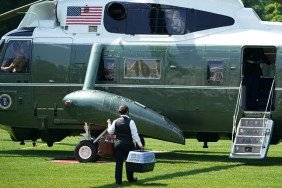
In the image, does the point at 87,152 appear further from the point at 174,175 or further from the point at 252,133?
the point at 252,133

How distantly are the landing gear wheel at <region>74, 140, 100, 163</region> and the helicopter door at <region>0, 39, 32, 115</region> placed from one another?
2.78 m

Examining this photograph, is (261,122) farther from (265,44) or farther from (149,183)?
(149,183)

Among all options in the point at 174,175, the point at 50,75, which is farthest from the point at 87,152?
the point at 174,175

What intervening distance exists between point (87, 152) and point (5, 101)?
3.51 metres

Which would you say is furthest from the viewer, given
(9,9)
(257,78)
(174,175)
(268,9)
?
(268,9)

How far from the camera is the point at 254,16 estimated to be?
24000mm

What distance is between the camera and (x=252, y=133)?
75.7ft

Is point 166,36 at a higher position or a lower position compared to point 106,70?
higher

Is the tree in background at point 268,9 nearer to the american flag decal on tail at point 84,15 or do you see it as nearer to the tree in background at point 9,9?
the tree in background at point 9,9

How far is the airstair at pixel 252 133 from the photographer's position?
22.4 meters

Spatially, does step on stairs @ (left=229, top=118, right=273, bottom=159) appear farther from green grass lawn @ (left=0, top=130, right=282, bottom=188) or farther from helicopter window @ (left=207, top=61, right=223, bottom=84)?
helicopter window @ (left=207, top=61, right=223, bottom=84)

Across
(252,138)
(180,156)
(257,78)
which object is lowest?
(180,156)

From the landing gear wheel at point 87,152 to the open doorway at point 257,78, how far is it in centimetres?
419

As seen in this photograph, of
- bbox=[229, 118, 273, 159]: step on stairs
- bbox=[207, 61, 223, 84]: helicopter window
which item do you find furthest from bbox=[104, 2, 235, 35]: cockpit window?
bbox=[229, 118, 273, 159]: step on stairs
